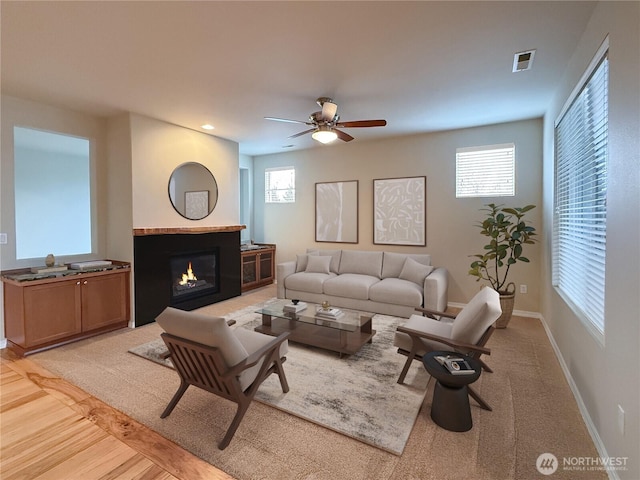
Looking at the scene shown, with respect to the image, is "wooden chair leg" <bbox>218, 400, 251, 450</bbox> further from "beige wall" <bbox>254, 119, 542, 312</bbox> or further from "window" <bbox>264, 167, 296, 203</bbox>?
"window" <bbox>264, 167, 296, 203</bbox>

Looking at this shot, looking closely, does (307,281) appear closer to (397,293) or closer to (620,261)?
(397,293)

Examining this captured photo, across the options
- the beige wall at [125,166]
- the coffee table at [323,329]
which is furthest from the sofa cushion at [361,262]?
the beige wall at [125,166]

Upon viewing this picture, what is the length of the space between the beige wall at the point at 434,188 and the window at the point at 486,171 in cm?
8

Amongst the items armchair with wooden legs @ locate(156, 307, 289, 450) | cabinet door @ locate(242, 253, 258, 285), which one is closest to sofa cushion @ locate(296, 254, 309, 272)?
cabinet door @ locate(242, 253, 258, 285)

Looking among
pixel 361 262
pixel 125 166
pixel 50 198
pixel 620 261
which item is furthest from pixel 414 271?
pixel 50 198

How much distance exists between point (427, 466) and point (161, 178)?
4.48 m

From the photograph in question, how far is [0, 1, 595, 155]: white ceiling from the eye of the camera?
2121mm

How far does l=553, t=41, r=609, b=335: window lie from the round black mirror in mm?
4745

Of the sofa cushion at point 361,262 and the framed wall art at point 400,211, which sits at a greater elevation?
the framed wall art at point 400,211

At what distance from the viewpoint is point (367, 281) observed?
15.8 ft

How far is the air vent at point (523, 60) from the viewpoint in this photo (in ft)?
8.69

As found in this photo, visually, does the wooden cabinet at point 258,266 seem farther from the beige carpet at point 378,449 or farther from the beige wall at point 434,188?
the beige carpet at point 378,449

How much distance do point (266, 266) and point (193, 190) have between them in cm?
231

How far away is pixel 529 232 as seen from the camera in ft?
13.3
